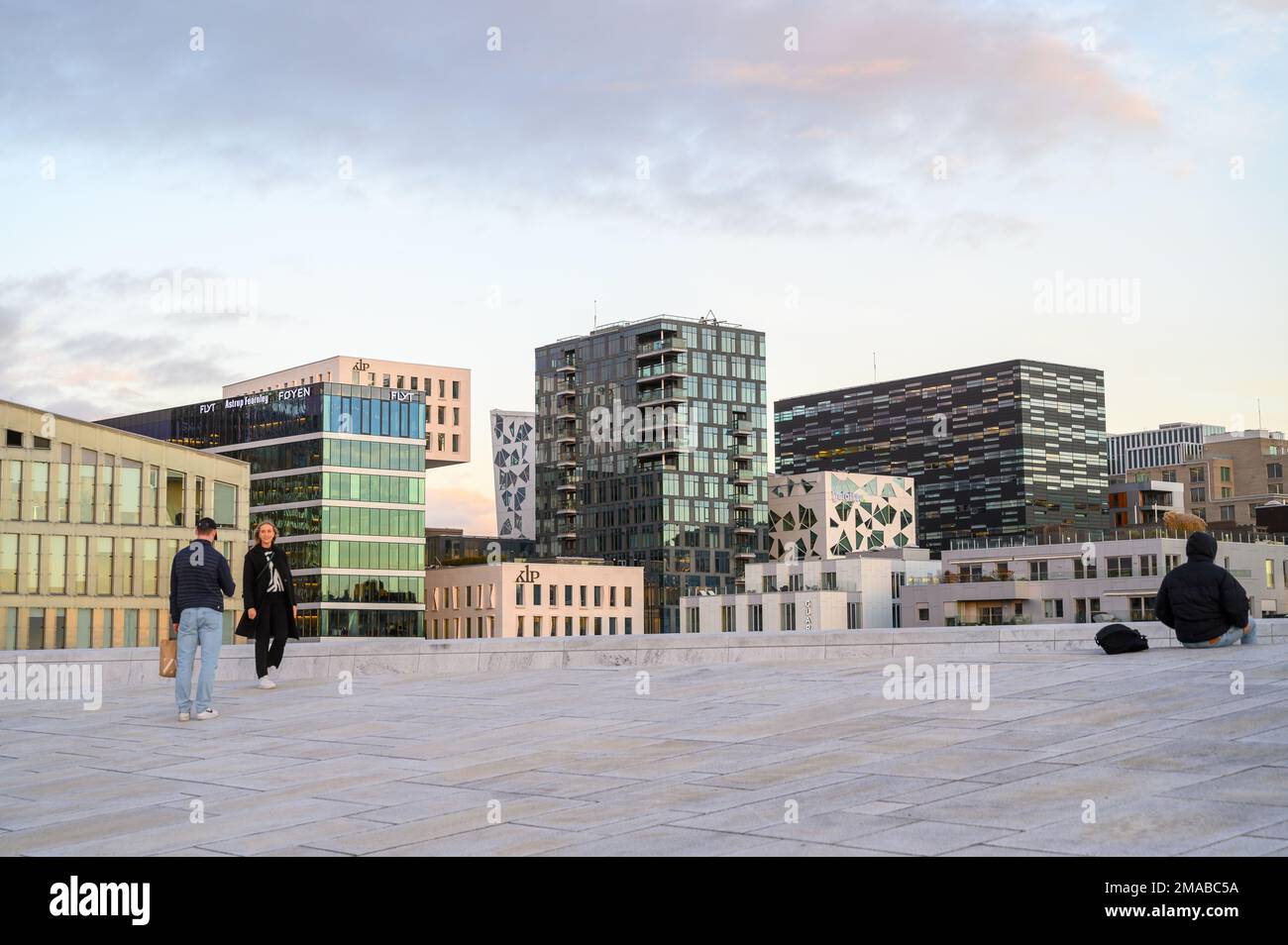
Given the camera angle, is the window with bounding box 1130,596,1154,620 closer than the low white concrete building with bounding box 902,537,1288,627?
Yes

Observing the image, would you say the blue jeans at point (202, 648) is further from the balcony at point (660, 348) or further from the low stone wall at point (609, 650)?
the balcony at point (660, 348)

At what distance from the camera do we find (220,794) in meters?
11.6

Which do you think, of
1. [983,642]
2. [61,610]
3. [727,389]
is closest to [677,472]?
[727,389]

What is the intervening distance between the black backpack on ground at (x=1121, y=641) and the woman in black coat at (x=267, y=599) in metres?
11.3

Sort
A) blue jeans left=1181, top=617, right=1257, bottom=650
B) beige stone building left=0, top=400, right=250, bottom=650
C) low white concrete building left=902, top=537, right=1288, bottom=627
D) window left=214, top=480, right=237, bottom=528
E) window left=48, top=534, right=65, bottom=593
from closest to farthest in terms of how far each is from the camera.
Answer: blue jeans left=1181, top=617, right=1257, bottom=650, beige stone building left=0, top=400, right=250, bottom=650, window left=48, top=534, right=65, bottom=593, window left=214, top=480, right=237, bottom=528, low white concrete building left=902, top=537, right=1288, bottom=627

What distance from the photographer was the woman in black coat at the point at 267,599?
2003 cm

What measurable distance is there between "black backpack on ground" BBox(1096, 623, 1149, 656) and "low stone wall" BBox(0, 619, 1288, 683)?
304 centimetres

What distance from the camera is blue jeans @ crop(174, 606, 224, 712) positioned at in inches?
659

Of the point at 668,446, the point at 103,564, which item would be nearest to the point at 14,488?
the point at 103,564

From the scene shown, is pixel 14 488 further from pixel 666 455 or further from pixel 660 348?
pixel 660 348

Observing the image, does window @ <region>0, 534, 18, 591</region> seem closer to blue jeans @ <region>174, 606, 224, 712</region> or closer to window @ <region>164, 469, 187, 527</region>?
window @ <region>164, 469, 187, 527</region>

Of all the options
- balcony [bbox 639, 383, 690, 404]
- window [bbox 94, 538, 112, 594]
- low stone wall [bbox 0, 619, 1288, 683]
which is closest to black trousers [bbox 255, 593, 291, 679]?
low stone wall [bbox 0, 619, 1288, 683]
